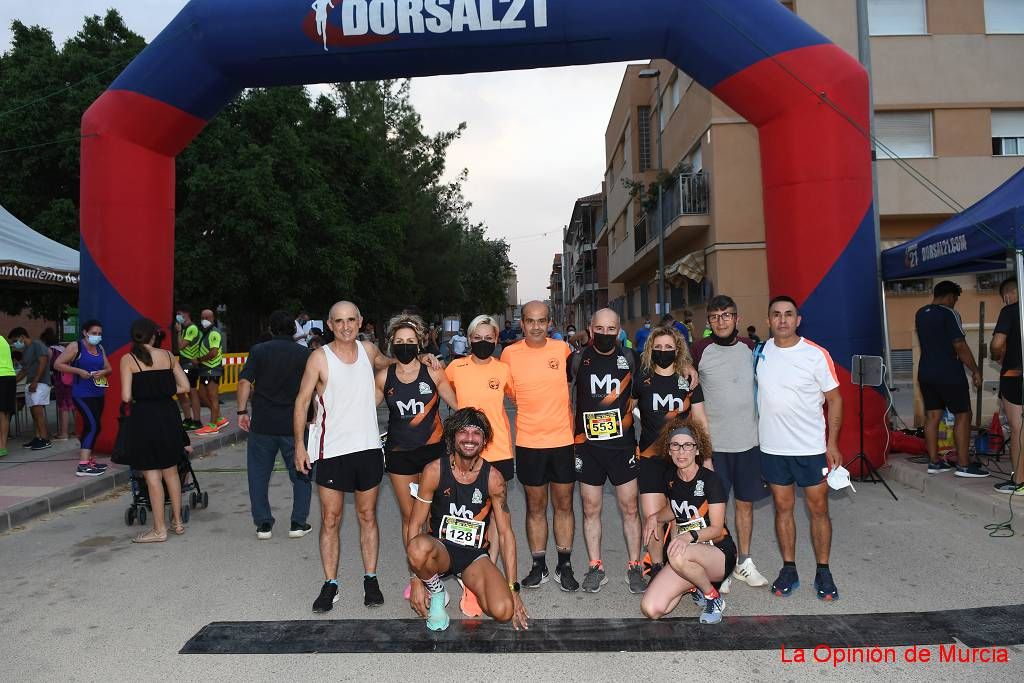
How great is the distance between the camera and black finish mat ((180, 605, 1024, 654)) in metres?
3.90

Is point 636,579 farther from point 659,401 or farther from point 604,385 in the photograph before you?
point 604,385

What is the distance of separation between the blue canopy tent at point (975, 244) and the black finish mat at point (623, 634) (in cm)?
300

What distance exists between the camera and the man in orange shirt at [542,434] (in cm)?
482

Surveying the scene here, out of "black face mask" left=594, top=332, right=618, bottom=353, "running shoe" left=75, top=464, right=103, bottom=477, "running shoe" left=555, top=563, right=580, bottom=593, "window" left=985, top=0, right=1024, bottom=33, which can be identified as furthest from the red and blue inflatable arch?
"window" left=985, top=0, right=1024, bottom=33

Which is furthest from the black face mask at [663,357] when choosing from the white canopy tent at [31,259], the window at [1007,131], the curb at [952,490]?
the window at [1007,131]

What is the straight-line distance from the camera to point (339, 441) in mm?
4641

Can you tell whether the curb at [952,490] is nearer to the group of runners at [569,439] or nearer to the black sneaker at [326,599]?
the group of runners at [569,439]

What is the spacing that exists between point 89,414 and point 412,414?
5.96 meters

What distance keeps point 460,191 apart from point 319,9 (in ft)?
119

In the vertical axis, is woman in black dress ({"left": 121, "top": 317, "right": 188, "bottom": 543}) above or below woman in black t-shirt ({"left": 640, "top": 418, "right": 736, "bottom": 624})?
above

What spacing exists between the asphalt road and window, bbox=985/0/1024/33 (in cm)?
1719

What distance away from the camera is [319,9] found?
8.28 meters

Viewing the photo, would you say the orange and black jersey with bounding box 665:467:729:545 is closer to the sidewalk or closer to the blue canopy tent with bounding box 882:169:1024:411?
the blue canopy tent with bounding box 882:169:1024:411

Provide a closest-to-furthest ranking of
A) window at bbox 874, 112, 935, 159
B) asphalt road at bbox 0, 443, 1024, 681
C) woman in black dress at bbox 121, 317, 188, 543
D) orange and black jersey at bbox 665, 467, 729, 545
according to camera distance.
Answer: asphalt road at bbox 0, 443, 1024, 681
orange and black jersey at bbox 665, 467, 729, 545
woman in black dress at bbox 121, 317, 188, 543
window at bbox 874, 112, 935, 159
